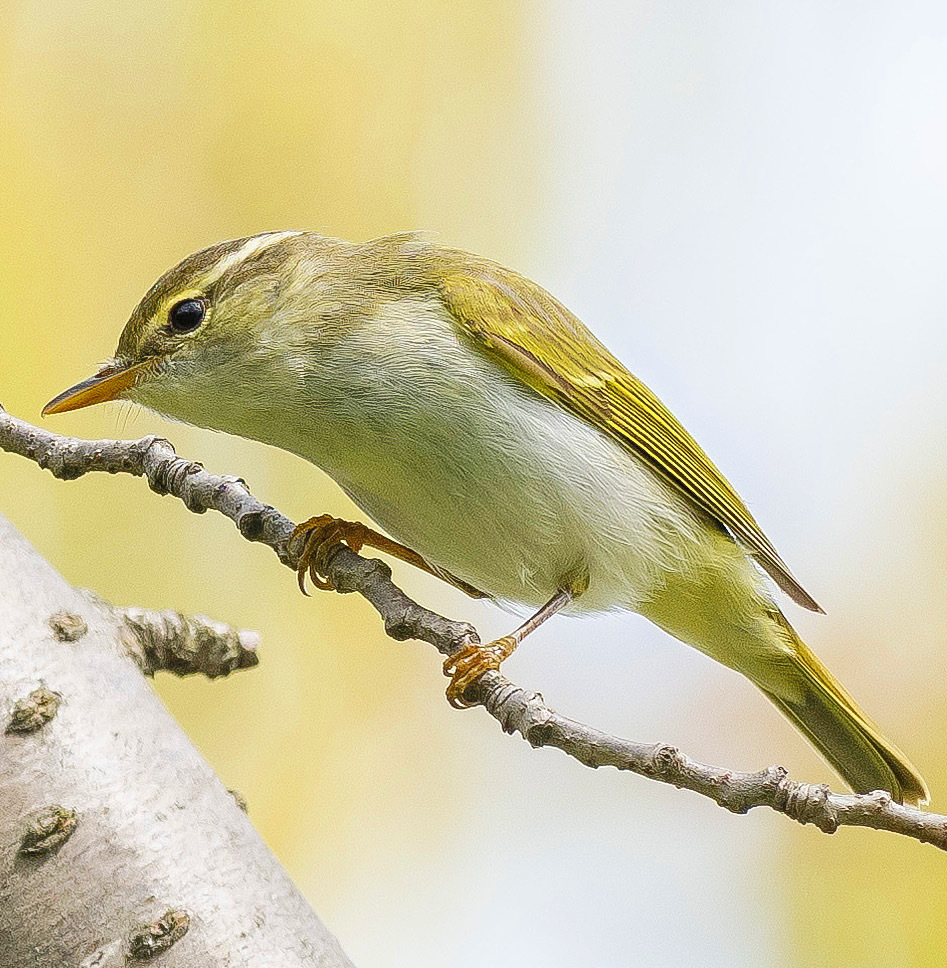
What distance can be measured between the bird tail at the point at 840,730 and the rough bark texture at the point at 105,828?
1.28 metres

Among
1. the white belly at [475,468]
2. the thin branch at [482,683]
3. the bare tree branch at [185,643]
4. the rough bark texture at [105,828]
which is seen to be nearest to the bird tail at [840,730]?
the white belly at [475,468]

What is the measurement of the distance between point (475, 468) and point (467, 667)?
0.33 metres

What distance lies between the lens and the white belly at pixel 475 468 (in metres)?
1.65

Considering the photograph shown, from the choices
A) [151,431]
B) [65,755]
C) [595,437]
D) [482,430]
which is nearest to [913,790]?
[595,437]

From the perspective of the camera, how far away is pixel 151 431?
2.78 m

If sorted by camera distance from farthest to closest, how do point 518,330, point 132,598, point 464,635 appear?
point 132,598 < point 518,330 < point 464,635

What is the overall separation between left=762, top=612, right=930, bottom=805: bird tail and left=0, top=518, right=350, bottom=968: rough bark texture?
1282mm

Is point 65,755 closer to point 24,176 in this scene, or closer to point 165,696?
point 165,696

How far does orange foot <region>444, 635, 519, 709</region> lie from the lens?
55.7 inches

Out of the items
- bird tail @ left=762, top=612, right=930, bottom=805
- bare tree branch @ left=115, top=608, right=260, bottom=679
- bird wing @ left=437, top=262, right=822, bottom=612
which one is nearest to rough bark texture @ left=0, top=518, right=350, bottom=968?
bare tree branch @ left=115, top=608, right=260, bottom=679

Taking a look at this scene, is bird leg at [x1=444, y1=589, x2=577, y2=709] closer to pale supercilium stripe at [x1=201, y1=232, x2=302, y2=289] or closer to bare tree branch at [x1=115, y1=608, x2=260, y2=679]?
bare tree branch at [x1=115, y1=608, x2=260, y2=679]

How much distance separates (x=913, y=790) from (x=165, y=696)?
1864mm

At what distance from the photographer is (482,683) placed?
53.2 inches

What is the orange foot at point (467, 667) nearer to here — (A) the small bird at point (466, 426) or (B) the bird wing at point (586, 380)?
(A) the small bird at point (466, 426)
